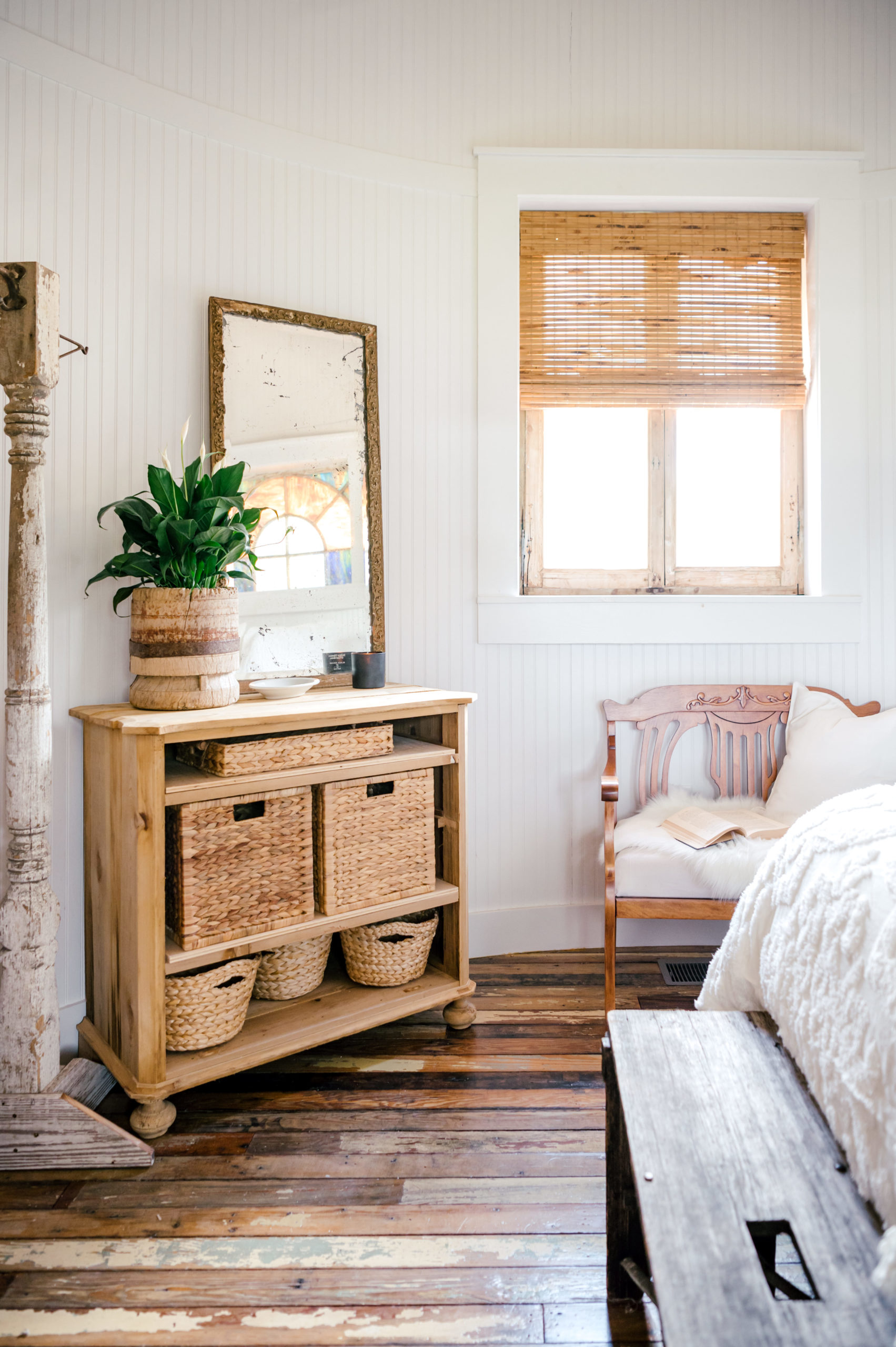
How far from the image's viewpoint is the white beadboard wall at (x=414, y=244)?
2.16 metres

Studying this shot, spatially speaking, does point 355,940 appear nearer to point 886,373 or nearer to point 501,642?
point 501,642

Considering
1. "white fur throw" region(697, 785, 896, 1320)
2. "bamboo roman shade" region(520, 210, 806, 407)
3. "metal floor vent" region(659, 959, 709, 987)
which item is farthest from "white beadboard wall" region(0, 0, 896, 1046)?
"white fur throw" region(697, 785, 896, 1320)

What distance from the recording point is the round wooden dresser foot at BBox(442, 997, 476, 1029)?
2227mm

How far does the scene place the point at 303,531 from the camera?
2.44m

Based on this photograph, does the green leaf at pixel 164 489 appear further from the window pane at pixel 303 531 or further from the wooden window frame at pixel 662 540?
the wooden window frame at pixel 662 540

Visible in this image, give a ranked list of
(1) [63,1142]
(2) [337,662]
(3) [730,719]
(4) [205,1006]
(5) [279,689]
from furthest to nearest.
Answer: (3) [730,719], (2) [337,662], (5) [279,689], (4) [205,1006], (1) [63,1142]

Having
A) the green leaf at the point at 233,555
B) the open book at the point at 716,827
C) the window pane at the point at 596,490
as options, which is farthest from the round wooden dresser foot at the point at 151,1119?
the window pane at the point at 596,490

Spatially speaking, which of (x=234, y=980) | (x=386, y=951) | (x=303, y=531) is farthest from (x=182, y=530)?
(x=386, y=951)

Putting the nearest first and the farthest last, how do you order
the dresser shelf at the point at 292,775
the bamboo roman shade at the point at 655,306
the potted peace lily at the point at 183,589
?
the dresser shelf at the point at 292,775, the potted peace lily at the point at 183,589, the bamboo roman shade at the point at 655,306

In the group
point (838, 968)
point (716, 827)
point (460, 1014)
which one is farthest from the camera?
point (716, 827)

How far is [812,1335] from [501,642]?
207 centimetres

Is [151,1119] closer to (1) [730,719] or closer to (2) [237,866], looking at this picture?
(2) [237,866]

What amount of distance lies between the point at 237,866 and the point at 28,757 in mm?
497

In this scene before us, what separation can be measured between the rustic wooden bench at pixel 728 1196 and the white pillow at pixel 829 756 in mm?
1295
